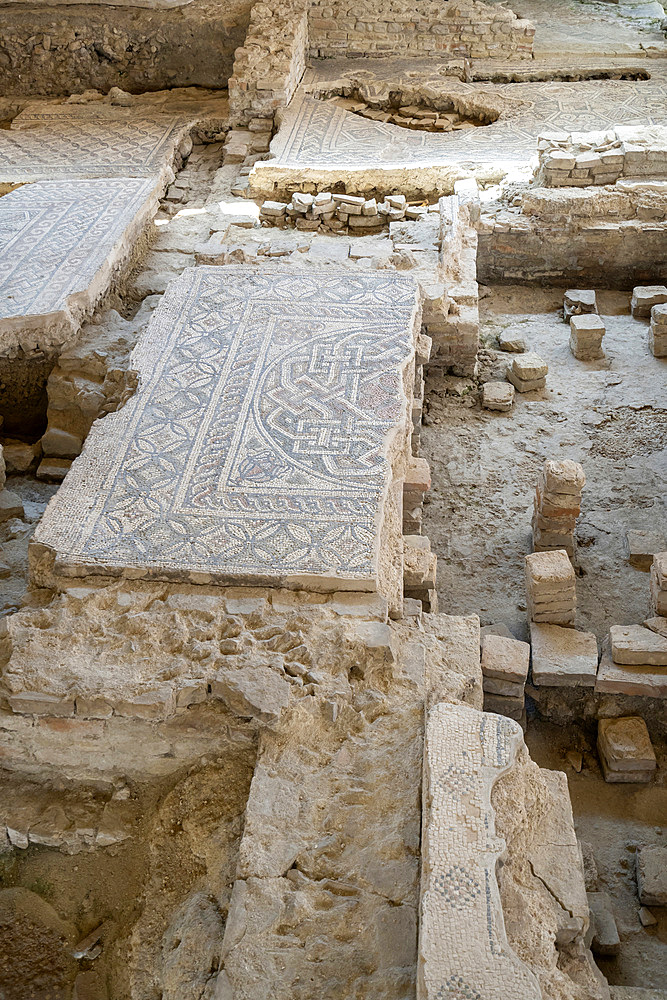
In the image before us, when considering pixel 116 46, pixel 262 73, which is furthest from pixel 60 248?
pixel 116 46

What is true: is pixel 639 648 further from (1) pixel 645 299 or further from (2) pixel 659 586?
(1) pixel 645 299

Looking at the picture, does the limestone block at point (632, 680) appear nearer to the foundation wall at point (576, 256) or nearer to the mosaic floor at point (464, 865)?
the mosaic floor at point (464, 865)

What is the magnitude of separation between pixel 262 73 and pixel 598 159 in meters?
2.92

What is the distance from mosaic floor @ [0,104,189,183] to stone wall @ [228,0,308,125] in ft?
1.73

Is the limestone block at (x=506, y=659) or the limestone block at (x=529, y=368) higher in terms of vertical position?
the limestone block at (x=506, y=659)

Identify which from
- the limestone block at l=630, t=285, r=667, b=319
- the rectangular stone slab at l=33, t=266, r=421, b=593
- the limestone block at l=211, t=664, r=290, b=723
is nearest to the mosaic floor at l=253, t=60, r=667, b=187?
the limestone block at l=630, t=285, r=667, b=319

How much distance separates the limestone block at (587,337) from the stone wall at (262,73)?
3.48 meters

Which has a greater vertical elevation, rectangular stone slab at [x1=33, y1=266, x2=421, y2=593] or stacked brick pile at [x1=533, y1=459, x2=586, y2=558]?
rectangular stone slab at [x1=33, y1=266, x2=421, y2=593]

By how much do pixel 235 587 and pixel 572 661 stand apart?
1474mm

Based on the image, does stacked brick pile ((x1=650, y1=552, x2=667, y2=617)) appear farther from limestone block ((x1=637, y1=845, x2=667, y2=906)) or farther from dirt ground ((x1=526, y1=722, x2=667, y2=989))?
limestone block ((x1=637, y1=845, x2=667, y2=906))

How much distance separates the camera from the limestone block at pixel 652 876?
10.5ft

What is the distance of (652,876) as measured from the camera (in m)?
3.23

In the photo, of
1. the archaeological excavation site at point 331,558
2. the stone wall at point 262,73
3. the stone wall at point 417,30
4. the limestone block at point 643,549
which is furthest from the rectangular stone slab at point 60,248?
the stone wall at point 417,30

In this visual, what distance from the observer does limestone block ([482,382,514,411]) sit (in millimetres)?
5629
